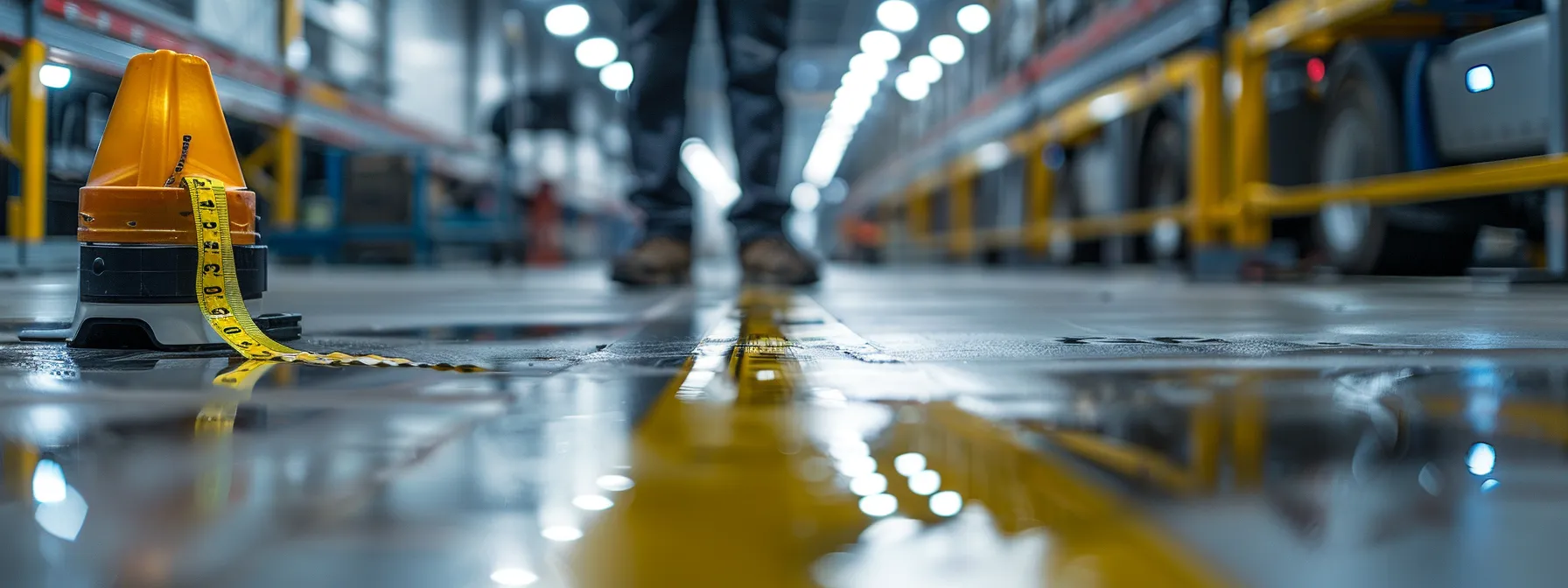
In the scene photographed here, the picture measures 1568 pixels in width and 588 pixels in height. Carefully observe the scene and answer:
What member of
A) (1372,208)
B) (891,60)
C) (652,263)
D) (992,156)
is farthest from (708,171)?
(652,263)

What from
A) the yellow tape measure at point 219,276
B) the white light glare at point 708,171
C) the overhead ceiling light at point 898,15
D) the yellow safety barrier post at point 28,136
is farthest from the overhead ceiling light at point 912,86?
the yellow tape measure at point 219,276

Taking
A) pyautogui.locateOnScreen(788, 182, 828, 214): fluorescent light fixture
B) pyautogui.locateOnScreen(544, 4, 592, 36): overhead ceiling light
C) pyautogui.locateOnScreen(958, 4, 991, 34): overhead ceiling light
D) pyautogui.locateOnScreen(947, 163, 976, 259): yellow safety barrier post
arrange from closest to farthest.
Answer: pyautogui.locateOnScreen(544, 4, 592, 36): overhead ceiling light → pyautogui.locateOnScreen(958, 4, 991, 34): overhead ceiling light → pyautogui.locateOnScreen(947, 163, 976, 259): yellow safety barrier post → pyautogui.locateOnScreen(788, 182, 828, 214): fluorescent light fixture

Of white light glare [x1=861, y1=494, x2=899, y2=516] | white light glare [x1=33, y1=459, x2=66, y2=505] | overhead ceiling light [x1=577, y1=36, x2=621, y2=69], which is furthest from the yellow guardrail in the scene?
overhead ceiling light [x1=577, y1=36, x2=621, y2=69]

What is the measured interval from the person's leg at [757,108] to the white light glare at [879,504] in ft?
8.61

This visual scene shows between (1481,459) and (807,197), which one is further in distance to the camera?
(807,197)

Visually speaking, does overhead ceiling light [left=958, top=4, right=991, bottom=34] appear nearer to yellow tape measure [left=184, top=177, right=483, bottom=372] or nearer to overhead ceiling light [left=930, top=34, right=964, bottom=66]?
overhead ceiling light [left=930, top=34, right=964, bottom=66]

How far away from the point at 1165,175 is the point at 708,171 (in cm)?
2215

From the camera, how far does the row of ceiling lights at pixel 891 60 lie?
9609 millimetres

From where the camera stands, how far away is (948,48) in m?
10.6

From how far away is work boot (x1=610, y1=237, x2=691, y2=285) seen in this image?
3021 millimetres

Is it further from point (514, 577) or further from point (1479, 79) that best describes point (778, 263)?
point (514, 577)

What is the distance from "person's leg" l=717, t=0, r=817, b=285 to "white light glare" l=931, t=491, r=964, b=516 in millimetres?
2607

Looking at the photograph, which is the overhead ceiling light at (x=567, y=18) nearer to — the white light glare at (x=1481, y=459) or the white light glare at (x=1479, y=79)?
the white light glare at (x=1479, y=79)

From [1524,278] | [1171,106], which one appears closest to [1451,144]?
[1524,278]
